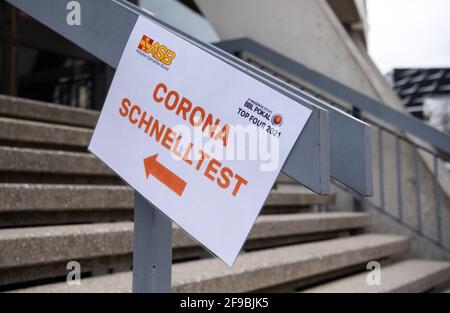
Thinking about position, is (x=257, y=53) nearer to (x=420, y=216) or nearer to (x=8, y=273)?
(x=420, y=216)

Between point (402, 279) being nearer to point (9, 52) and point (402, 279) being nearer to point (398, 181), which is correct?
point (398, 181)

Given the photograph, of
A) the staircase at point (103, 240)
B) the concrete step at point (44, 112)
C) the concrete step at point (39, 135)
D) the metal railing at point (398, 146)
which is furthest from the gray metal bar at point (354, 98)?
the concrete step at point (39, 135)

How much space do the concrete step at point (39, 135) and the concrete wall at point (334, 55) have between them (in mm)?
2074

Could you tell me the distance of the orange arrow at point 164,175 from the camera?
0.90 meters

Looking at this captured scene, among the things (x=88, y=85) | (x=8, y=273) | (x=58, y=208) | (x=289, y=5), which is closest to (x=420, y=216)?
(x=289, y=5)

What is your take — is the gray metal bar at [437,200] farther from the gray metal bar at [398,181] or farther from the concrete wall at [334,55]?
the gray metal bar at [398,181]

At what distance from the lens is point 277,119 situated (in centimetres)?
83

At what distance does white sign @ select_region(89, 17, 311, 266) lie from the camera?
832mm

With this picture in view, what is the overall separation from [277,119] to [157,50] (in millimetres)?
314

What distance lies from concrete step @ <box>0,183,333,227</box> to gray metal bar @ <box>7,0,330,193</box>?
2.89ft

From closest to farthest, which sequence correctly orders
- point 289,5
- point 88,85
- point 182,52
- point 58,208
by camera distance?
point 182,52
point 58,208
point 289,5
point 88,85

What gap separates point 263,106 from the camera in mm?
843

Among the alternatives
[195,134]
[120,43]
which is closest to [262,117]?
[195,134]
